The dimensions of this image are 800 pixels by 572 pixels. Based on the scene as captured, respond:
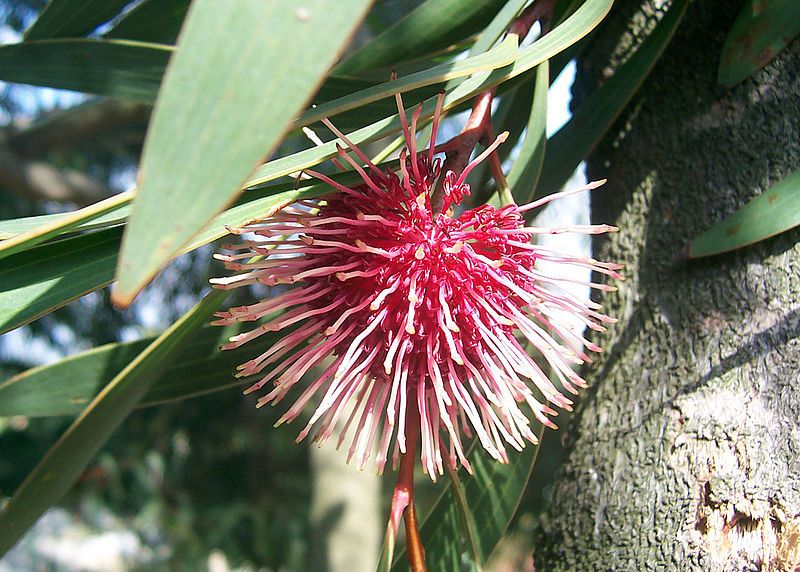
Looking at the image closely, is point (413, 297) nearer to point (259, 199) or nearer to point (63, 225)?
point (259, 199)

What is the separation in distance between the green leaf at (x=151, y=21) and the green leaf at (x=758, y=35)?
0.71 m

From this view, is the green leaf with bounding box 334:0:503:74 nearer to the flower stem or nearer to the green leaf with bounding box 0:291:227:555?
the green leaf with bounding box 0:291:227:555

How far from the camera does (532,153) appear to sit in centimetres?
80

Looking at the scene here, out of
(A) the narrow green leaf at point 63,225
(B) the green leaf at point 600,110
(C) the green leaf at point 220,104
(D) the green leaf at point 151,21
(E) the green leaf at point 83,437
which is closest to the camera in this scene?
(C) the green leaf at point 220,104

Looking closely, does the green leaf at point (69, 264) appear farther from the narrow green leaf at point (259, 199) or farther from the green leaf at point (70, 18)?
the green leaf at point (70, 18)

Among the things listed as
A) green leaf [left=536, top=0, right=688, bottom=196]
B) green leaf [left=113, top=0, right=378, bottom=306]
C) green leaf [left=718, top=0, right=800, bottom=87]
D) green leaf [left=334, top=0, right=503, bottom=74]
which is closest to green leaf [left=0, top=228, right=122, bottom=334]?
green leaf [left=113, top=0, right=378, bottom=306]

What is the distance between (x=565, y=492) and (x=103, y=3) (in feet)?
2.81

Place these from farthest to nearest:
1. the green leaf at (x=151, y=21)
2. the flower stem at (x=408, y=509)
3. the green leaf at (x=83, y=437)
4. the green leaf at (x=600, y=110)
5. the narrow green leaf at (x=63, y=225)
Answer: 1. the green leaf at (x=151, y=21)
2. the green leaf at (x=600, y=110)
3. the green leaf at (x=83, y=437)
4. the flower stem at (x=408, y=509)
5. the narrow green leaf at (x=63, y=225)

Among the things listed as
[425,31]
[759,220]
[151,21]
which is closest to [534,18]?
[425,31]

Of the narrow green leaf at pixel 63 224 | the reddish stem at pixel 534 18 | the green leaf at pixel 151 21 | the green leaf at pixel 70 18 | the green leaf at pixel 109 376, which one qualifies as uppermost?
the green leaf at pixel 151 21

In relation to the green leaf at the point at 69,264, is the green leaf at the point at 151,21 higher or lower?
higher

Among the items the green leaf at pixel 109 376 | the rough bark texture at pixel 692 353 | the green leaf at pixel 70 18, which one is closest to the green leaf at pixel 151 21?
the green leaf at pixel 70 18

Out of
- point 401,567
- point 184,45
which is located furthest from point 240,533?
point 184,45

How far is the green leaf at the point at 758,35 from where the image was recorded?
82cm
